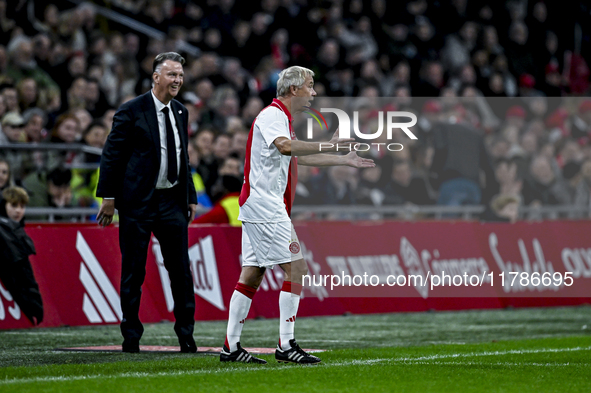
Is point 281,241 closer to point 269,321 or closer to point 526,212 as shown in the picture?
point 269,321

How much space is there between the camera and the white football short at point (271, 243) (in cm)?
771

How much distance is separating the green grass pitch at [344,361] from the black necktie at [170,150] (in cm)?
149

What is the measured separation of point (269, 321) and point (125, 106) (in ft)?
14.1

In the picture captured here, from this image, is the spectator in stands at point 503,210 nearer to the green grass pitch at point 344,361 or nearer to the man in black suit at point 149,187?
the green grass pitch at point 344,361

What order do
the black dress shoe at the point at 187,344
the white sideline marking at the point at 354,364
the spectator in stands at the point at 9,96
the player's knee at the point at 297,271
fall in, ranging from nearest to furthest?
the white sideline marking at the point at 354,364 → the player's knee at the point at 297,271 → the black dress shoe at the point at 187,344 → the spectator in stands at the point at 9,96

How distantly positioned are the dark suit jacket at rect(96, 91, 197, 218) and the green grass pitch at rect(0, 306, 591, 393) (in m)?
1.32

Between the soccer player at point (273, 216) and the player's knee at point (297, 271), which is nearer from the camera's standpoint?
the soccer player at point (273, 216)

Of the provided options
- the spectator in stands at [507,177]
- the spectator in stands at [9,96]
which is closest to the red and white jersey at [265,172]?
the spectator in stands at [9,96]

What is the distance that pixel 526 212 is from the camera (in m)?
15.7

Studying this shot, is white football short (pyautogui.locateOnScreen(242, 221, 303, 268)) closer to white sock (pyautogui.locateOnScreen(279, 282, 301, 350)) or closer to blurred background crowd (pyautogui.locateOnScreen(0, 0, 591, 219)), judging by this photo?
white sock (pyautogui.locateOnScreen(279, 282, 301, 350))

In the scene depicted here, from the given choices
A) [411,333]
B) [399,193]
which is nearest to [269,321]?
[411,333]

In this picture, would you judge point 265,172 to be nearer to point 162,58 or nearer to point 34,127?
point 162,58

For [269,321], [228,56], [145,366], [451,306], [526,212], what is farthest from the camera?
[228,56]

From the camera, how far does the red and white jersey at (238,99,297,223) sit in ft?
25.3
